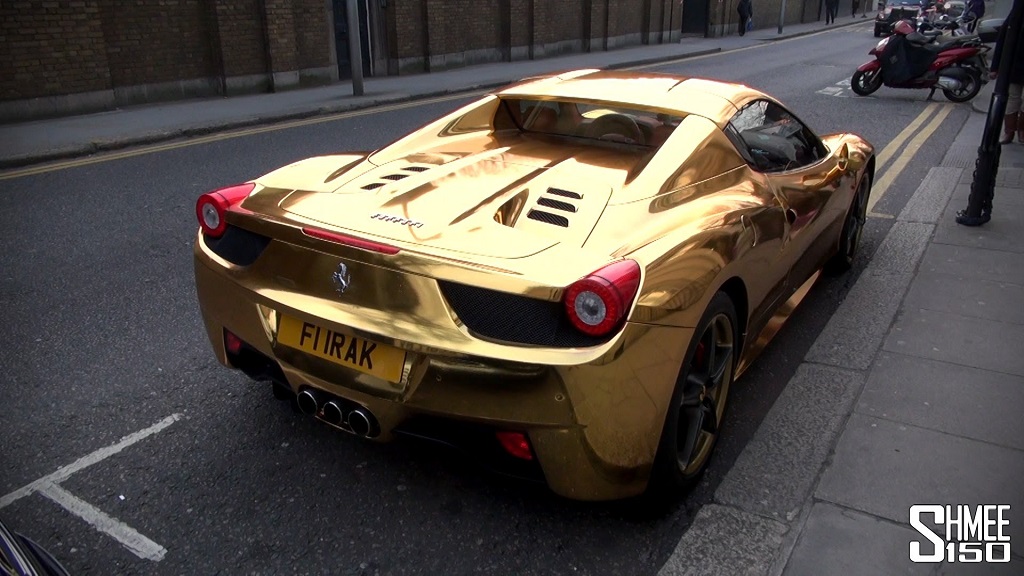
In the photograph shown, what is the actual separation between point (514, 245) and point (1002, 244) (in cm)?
503

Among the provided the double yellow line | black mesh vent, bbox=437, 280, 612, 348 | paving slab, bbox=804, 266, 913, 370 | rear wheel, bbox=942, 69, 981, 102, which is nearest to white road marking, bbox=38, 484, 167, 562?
black mesh vent, bbox=437, 280, 612, 348

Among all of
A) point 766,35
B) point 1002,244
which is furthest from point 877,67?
point 766,35

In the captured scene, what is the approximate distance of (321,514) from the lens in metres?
2.85

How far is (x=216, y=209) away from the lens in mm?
3070

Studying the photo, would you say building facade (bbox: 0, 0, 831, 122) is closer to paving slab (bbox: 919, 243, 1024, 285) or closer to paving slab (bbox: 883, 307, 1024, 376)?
paving slab (bbox: 919, 243, 1024, 285)

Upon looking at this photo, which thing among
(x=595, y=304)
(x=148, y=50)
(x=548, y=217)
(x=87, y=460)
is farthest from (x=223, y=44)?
(x=595, y=304)

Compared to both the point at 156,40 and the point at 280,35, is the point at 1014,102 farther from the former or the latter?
the point at 156,40

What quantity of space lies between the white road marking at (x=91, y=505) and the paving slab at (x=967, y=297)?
421 cm

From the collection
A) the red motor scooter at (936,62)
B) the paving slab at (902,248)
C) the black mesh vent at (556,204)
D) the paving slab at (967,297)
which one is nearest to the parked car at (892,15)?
the red motor scooter at (936,62)

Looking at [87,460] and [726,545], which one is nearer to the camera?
[726,545]

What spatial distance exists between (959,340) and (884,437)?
1.35m

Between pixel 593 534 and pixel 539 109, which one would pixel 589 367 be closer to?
pixel 593 534

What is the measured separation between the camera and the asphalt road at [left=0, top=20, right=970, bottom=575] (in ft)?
8.76

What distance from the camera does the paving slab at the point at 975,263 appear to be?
211 inches
